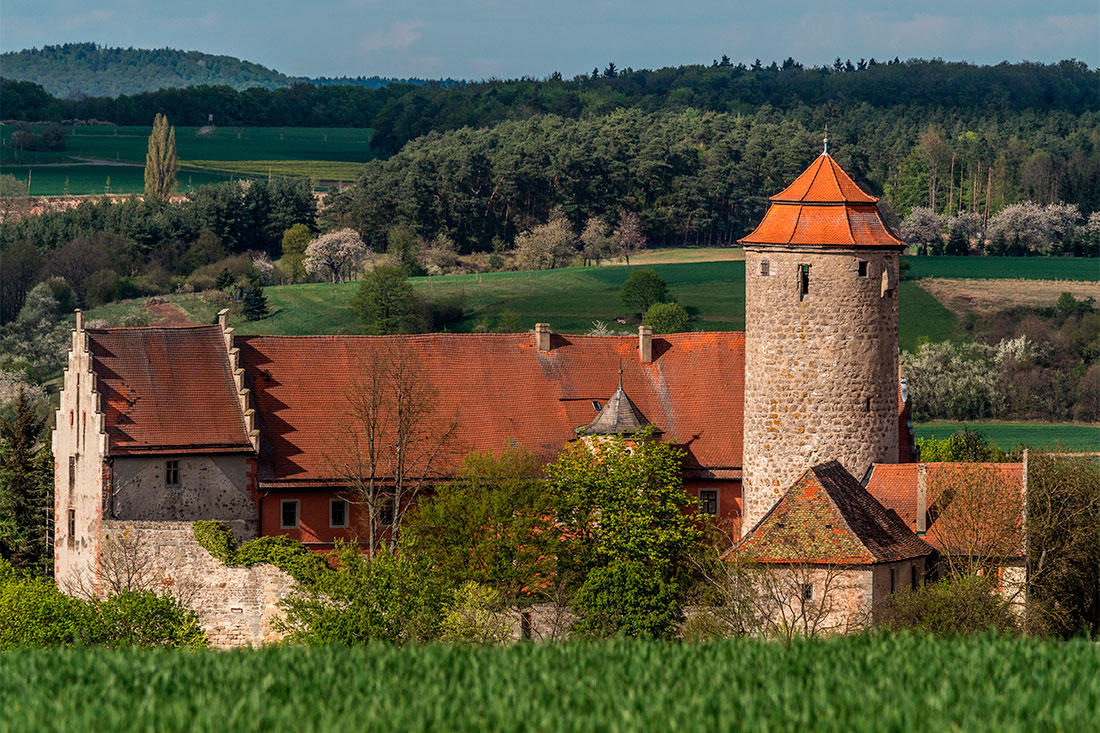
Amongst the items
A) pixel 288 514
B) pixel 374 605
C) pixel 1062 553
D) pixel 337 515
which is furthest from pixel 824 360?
pixel 288 514

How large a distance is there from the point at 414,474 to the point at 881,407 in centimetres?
1161

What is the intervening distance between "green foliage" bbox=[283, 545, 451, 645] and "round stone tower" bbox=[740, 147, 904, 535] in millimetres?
9512

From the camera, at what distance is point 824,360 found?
49625mm

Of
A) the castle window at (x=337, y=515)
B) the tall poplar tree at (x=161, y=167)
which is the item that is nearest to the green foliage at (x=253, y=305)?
the tall poplar tree at (x=161, y=167)

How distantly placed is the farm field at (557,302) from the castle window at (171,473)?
168 feet

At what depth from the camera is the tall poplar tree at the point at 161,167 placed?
158 m

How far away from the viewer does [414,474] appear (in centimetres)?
5106

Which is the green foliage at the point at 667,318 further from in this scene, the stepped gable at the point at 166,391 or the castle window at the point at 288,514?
the castle window at the point at 288,514

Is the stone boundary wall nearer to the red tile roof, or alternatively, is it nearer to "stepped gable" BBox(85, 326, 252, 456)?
"stepped gable" BBox(85, 326, 252, 456)

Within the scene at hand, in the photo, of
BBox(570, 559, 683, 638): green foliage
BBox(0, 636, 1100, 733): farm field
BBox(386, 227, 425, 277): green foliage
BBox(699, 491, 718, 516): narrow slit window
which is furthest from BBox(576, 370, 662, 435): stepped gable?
BBox(386, 227, 425, 277): green foliage

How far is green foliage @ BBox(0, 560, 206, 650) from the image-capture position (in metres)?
45.3

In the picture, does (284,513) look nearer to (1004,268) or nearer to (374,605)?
(374,605)

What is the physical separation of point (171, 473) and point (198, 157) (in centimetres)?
12713

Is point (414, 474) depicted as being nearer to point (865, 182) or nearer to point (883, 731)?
point (883, 731)
